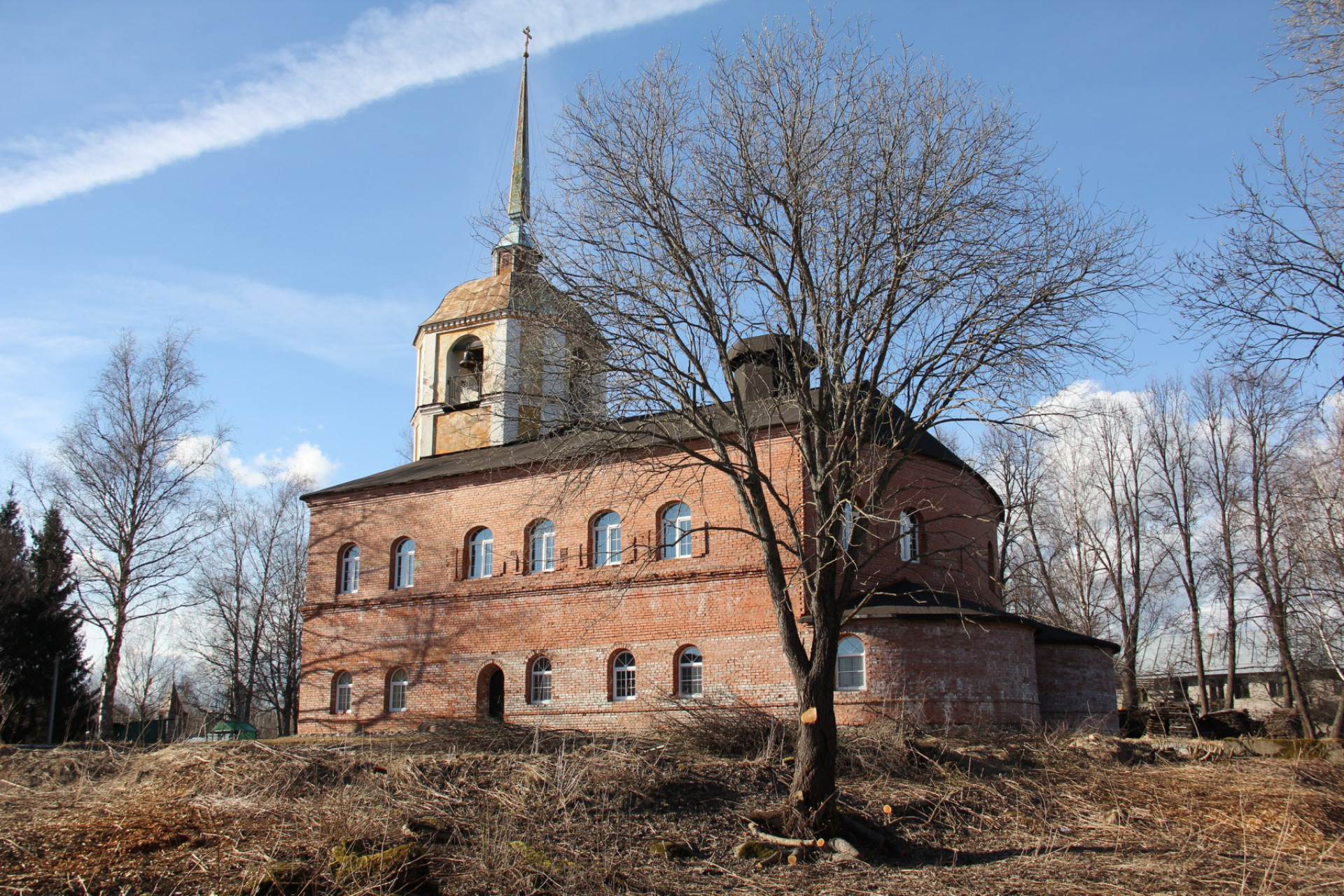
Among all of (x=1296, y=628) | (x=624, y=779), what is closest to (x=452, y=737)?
(x=624, y=779)

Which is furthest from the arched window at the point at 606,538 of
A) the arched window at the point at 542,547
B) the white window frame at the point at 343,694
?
the white window frame at the point at 343,694

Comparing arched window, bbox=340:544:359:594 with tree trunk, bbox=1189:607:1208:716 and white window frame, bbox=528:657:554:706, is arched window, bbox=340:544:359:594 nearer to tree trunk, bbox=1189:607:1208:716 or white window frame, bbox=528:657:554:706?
white window frame, bbox=528:657:554:706

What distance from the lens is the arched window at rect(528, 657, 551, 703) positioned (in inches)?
843

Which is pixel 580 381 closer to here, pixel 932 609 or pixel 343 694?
pixel 932 609

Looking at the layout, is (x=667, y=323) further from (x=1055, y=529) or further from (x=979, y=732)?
(x=1055, y=529)

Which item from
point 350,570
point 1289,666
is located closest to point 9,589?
point 350,570

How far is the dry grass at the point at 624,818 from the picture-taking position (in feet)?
25.4

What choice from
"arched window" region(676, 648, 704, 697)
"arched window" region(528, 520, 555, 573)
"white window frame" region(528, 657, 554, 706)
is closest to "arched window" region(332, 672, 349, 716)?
"white window frame" region(528, 657, 554, 706)

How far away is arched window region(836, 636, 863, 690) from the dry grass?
3.43 m

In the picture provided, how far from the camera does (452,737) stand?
14.5 meters

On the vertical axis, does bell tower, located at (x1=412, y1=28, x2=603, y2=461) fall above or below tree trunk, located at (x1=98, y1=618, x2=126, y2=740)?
above

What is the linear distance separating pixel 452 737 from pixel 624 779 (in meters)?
4.56

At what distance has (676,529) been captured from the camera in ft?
66.4

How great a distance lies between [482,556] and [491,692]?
3.19 m
